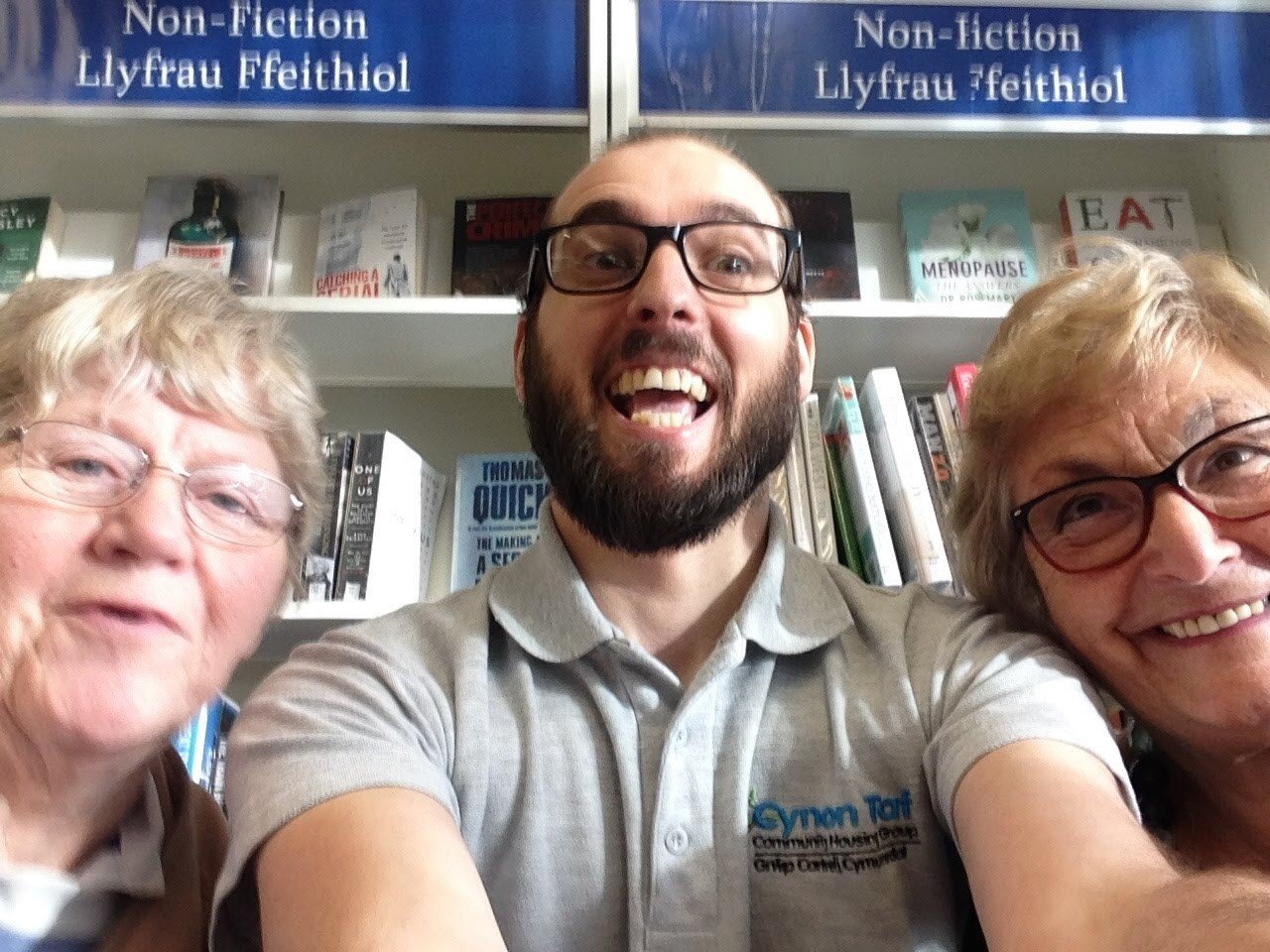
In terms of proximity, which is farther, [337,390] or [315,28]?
[337,390]

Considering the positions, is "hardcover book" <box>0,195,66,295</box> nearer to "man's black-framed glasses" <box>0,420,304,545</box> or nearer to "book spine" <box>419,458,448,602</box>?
"book spine" <box>419,458,448,602</box>

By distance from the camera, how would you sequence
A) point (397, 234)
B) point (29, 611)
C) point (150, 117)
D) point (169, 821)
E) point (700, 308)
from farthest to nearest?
point (397, 234) → point (150, 117) → point (700, 308) → point (169, 821) → point (29, 611)

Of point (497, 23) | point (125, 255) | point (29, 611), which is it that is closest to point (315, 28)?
point (497, 23)

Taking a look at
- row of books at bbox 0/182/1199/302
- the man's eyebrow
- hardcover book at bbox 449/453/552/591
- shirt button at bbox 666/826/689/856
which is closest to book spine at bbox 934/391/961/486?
row of books at bbox 0/182/1199/302

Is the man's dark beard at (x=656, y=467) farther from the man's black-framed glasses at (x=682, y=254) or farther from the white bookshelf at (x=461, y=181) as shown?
the white bookshelf at (x=461, y=181)

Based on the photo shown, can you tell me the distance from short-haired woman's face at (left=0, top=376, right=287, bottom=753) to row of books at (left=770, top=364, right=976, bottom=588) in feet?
2.24

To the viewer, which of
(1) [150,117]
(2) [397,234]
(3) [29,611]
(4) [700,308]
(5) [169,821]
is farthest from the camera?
(2) [397,234]

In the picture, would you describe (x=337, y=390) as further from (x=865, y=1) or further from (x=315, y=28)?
(x=865, y=1)

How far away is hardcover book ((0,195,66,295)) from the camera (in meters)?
1.28

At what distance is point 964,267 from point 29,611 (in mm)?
1231

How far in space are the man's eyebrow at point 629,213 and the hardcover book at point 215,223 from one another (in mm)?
634

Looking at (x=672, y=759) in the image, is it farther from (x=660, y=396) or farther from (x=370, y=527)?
(x=370, y=527)

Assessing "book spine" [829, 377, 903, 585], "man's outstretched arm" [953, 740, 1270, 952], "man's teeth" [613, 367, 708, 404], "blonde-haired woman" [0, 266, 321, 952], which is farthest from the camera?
"book spine" [829, 377, 903, 585]

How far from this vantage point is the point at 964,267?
4.33 ft
